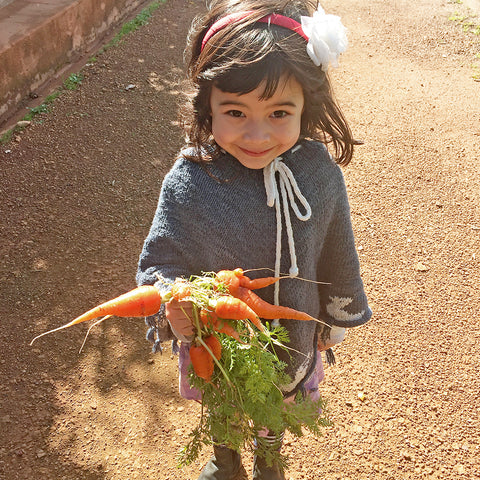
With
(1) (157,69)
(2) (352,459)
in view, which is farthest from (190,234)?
(1) (157,69)

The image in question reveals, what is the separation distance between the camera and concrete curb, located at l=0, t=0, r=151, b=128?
5.02 metres

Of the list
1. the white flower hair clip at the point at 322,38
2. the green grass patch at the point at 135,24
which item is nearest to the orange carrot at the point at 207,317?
the white flower hair clip at the point at 322,38

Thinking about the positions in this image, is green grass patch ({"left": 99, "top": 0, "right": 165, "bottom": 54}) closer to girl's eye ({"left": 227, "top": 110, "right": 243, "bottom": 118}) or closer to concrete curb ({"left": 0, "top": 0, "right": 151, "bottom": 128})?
concrete curb ({"left": 0, "top": 0, "right": 151, "bottom": 128})

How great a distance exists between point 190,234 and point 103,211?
2.55 m

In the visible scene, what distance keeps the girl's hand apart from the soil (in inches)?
53.0

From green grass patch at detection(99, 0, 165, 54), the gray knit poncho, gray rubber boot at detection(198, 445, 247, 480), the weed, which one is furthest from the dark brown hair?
green grass patch at detection(99, 0, 165, 54)

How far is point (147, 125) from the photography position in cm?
520

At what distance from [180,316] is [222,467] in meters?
1.15

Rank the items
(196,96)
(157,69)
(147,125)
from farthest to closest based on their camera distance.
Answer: (157,69)
(147,125)
(196,96)

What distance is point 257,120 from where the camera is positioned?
1.70 metres

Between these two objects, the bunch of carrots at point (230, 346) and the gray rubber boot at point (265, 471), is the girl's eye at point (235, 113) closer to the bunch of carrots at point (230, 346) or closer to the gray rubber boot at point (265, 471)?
the bunch of carrots at point (230, 346)

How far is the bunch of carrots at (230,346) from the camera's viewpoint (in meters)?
1.72

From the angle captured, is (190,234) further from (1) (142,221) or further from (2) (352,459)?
(1) (142,221)

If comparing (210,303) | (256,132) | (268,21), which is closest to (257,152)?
(256,132)
